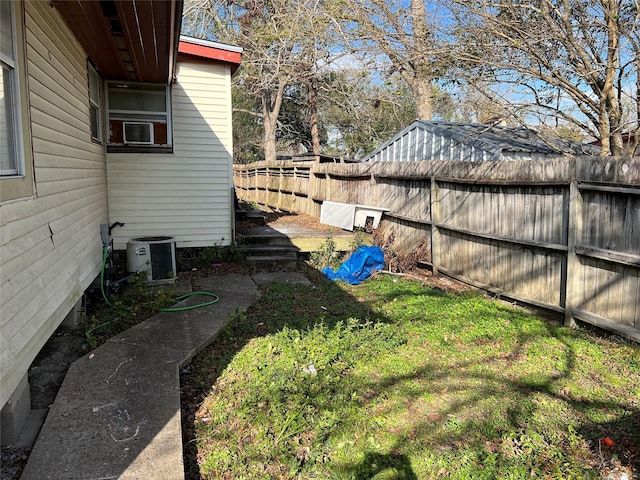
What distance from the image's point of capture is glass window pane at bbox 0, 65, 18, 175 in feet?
9.26

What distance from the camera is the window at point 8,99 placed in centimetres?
282

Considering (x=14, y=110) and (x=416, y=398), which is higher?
(x=14, y=110)

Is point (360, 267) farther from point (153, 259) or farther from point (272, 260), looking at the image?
point (153, 259)

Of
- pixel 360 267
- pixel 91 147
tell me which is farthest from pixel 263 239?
pixel 91 147

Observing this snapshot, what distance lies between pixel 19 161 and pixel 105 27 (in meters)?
2.31

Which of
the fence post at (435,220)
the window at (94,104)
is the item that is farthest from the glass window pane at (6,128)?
the fence post at (435,220)

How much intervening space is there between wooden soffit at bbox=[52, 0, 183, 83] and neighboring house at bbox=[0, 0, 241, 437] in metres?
0.02

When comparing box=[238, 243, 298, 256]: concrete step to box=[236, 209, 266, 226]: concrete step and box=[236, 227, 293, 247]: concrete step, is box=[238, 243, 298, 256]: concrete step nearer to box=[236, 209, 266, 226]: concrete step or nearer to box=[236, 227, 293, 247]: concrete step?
box=[236, 227, 293, 247]: concrete step

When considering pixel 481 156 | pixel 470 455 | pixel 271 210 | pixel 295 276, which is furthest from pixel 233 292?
pixel 271 210

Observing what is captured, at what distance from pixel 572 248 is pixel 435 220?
2592mm

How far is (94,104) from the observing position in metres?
6.39

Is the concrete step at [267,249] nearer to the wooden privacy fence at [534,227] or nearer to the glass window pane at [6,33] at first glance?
the wooden privacy fence at [534,227]

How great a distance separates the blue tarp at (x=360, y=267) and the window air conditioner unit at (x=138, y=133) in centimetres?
350

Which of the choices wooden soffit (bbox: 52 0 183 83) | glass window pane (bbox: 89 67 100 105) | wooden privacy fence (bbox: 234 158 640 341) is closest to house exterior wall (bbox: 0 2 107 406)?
wooden soffit (bbox: 52 0 183 83)
